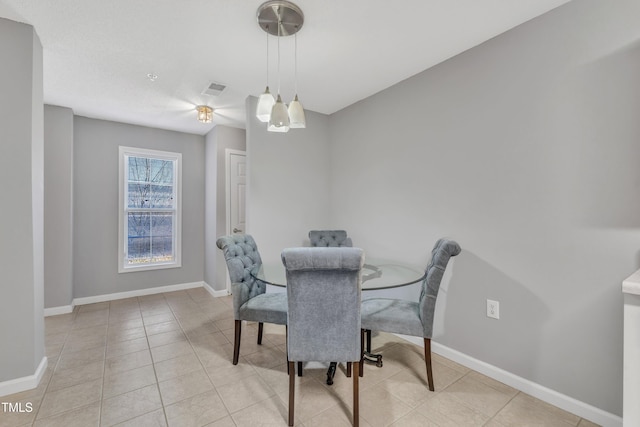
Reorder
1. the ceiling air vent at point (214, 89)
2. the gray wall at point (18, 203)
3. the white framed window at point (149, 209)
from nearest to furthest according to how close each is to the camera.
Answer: the gray wall at point (18, 203), the ceiling air vent at point (214, 89), the white framed window at point (149, 209)

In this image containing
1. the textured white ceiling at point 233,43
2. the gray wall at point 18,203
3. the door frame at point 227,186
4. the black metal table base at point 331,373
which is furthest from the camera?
the door frame at point 227,186

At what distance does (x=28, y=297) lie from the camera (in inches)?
75.6

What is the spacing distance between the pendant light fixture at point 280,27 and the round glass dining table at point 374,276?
991 mm

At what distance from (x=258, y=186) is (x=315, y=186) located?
75 centimetres

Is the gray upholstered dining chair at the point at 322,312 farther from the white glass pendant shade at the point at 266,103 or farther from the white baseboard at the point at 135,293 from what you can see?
the white baseboard at the point at 135,293

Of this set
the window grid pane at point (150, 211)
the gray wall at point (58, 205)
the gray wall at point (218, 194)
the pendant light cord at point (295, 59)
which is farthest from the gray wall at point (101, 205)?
the pendant light cord at point (295, 59)

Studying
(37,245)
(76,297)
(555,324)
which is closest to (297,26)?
(37,245)

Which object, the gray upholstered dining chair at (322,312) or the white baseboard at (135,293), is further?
the white baseboard at (135,293)

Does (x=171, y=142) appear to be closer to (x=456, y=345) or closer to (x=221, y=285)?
(x=221, y=285)

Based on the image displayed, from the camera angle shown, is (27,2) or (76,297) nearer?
(27,2)

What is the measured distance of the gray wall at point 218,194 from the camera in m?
4.08

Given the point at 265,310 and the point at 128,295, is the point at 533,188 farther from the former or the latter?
the point at 128,295

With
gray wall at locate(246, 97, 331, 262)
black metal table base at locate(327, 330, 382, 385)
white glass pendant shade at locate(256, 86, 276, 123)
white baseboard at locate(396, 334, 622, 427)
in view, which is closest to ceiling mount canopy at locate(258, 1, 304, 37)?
white glass pendant shade at locate(256, 86, 276, 123)

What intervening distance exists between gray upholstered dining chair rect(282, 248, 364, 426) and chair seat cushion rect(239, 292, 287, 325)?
53 centimetres
